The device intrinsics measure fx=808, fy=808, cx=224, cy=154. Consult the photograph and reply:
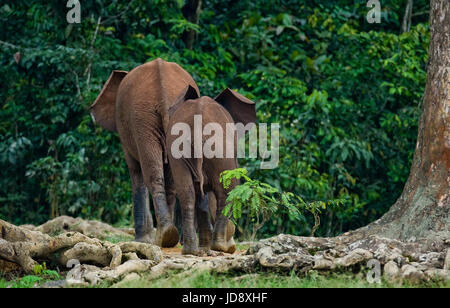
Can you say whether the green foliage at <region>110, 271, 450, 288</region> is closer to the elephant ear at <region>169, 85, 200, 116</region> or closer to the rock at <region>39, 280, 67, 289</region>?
the rock at <region>39, 280, 67, 289</region>

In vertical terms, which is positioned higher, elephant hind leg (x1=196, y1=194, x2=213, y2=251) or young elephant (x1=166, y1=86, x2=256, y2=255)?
young elephant (x1=166, y1=86, x2=256, y2=255)

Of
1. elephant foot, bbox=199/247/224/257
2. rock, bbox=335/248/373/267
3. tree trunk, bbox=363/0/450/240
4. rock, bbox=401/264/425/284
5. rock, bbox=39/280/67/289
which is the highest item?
tree trunk, bbox=363/0/450/240

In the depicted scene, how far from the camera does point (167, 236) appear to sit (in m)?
8.72

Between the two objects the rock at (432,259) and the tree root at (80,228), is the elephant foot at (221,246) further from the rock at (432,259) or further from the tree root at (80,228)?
the tree root at (80,228)

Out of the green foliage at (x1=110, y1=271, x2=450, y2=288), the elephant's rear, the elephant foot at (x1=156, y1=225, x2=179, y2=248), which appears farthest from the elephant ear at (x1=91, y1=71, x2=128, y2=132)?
the green foliage at (x1=110, y1=271, x2=450, y2=288)

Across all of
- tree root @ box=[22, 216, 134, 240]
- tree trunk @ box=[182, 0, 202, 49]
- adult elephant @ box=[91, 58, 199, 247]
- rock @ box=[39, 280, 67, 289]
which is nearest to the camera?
rock @ box=[39, 280, 67, 289]

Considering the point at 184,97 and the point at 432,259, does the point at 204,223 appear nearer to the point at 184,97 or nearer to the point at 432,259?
the point at 184,97

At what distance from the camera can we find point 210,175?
326 inches

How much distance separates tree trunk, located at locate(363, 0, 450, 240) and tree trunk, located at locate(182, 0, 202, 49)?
25.0 ft

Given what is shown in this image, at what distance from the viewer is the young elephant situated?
320 inches

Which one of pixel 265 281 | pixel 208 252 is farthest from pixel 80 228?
pixel 265 281

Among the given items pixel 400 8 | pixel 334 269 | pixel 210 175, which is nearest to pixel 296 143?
pixel 400 8

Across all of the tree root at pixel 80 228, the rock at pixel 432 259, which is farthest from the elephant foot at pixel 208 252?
the tree root at pixel 80 228

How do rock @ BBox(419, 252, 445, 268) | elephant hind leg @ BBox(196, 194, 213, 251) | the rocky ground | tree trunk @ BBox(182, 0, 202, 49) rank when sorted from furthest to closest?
tree trunk @ BBox(182, 0, 202, 49), elephant hind leg @ BBox(196, 194, 213, 251), rock @ BBox(419, 252, 445, 268), the rocky ground
